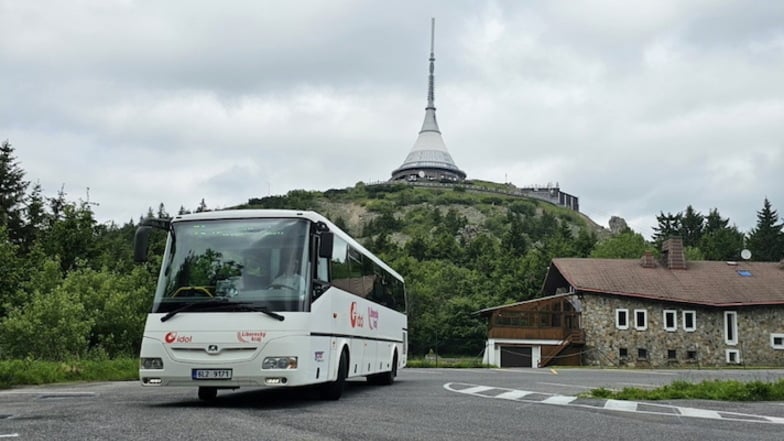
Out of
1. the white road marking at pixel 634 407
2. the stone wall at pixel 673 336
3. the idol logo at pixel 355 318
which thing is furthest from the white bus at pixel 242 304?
the stone wall at pixel 673 336

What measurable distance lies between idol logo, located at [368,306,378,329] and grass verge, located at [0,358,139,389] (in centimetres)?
741

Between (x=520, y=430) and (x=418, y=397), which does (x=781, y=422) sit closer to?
(x=520, y=430)

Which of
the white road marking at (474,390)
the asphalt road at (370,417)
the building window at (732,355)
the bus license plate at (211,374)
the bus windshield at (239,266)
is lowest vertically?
the asphalt road at (370,417)

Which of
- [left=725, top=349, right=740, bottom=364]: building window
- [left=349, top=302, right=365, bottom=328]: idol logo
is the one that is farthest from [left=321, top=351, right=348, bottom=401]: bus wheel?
[left=725, top=349, right=740, bottom=364]: building window

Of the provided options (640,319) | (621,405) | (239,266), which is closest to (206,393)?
(239,266)

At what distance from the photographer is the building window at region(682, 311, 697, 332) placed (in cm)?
4806

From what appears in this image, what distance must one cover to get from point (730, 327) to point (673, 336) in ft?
12.3

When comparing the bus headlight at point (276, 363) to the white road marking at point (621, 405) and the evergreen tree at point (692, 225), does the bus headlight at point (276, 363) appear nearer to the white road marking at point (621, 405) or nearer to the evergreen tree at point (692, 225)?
the white road marking at point (621, 405)

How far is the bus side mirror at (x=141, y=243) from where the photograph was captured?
10.9m

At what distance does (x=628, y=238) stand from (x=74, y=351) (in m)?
62.3

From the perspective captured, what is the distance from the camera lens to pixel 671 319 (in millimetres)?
48156

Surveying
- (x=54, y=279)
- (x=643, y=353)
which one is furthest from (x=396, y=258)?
(x=54, y=279)

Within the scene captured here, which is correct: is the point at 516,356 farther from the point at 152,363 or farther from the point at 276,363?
the point at 152,363

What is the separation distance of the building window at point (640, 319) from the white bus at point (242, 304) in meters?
39.1
